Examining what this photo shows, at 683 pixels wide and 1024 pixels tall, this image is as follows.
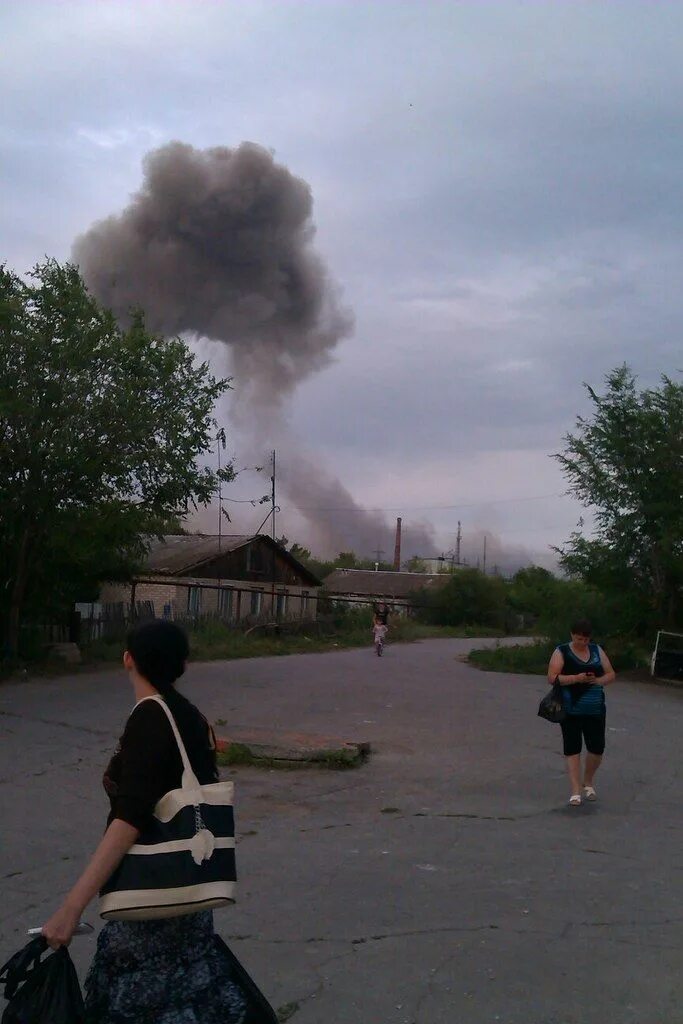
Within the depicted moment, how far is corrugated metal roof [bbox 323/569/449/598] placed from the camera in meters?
73.0

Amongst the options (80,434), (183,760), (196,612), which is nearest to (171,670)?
(183,760)

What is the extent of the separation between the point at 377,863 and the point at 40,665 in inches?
Answer: 621

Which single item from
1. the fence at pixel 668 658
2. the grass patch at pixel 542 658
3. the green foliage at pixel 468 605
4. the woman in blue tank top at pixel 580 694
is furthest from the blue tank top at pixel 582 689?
the green foliage at pixel 468 605

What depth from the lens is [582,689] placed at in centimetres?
844

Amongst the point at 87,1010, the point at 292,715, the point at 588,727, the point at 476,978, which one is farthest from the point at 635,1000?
the point at 292,715

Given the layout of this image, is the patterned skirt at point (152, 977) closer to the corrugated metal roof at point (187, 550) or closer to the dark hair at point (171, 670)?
the dark hair at point (171, 670)

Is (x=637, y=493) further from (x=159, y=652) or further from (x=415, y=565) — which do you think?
(x=415, y=565)

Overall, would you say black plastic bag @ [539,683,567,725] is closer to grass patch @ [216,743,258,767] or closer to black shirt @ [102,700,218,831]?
grass patch @ [216,743,258,767]

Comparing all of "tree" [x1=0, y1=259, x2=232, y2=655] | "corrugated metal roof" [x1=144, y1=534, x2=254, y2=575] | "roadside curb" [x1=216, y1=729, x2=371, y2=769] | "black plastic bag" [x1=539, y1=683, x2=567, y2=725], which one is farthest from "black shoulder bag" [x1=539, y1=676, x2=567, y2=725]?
"corrugated metal roof" [x1=144, y1=534, x2=254, y2=575]

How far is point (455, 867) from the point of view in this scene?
6543 mm

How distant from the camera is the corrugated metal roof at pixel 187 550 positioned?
139 feet

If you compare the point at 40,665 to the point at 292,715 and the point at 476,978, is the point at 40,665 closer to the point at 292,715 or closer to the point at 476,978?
the point at 292,715

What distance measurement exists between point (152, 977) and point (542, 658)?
76.9 feet

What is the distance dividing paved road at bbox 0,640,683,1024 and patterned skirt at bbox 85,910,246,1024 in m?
1.45
